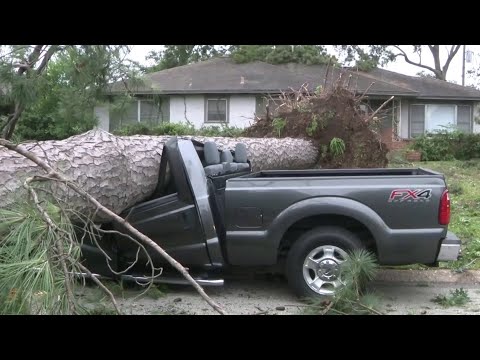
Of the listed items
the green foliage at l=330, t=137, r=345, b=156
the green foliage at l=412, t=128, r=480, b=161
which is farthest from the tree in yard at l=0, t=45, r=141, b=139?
the green foliage at l=412, t=128, r=480, b=161

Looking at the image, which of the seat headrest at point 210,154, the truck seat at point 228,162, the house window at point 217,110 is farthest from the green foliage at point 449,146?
the seat headrest at point 210,154

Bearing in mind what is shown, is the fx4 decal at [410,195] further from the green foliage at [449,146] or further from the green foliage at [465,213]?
the green foliage at [449,146]

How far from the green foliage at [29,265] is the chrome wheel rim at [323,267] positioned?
2.57 m

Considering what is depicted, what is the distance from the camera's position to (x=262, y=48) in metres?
26.0

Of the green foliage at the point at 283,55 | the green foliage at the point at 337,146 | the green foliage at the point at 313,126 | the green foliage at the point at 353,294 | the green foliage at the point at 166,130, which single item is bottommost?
the green foliage at the point at 353,294

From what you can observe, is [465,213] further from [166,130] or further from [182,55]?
[182,55]

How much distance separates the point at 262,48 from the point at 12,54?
1904 centimetres

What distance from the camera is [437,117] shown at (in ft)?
78.9

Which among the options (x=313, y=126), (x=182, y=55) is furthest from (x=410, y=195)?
(x=182, y=55)

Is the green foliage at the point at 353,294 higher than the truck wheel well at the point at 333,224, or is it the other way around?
the truck wheel well at the point at 333,224

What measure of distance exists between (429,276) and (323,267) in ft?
5.97

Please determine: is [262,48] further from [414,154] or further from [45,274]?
[45,274]

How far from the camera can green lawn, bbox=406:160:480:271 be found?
23.3ft

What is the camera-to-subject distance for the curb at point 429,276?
6453 millimetres
